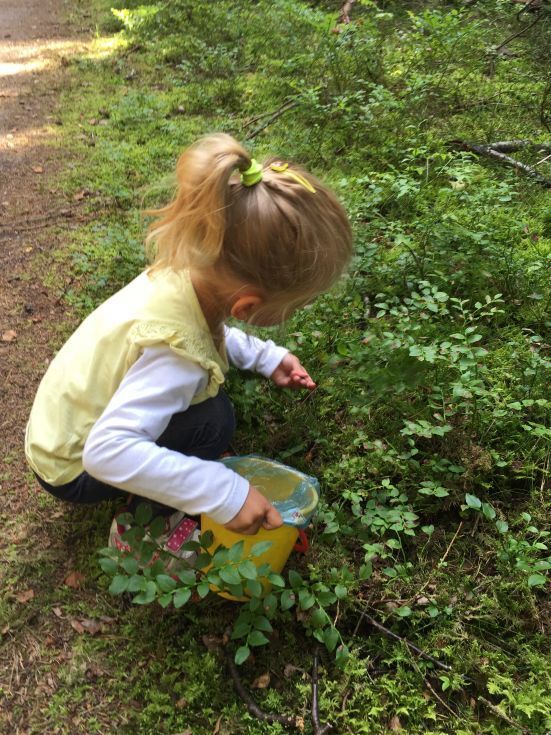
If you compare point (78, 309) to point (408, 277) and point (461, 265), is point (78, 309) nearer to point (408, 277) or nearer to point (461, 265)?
point (408, 277)

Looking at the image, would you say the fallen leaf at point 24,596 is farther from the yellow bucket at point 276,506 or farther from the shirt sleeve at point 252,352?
the shirt sleeve at point 252,352

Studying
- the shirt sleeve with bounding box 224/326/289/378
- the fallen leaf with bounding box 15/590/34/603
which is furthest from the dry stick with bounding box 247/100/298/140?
the fallen leaf with bounding box 15/590/34/603

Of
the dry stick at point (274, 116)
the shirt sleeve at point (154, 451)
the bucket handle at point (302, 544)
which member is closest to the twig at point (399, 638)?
the bucket handle at point (302, 544)

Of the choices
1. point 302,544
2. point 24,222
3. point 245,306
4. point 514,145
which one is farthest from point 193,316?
point 514,145

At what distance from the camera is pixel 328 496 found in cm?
216

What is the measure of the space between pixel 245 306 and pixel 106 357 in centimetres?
46

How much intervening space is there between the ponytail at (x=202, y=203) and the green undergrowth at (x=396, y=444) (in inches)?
11.0

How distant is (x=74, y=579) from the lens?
1.99 metres

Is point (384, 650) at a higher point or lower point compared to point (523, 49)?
lower

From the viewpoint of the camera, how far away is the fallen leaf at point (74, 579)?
198 cm

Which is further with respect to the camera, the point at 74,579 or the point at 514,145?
the point at 514,145

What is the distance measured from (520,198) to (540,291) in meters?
1.01

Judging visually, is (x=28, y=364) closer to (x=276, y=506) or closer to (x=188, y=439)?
(x=188, y=439)

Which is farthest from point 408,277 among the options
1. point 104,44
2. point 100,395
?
point 104,44
